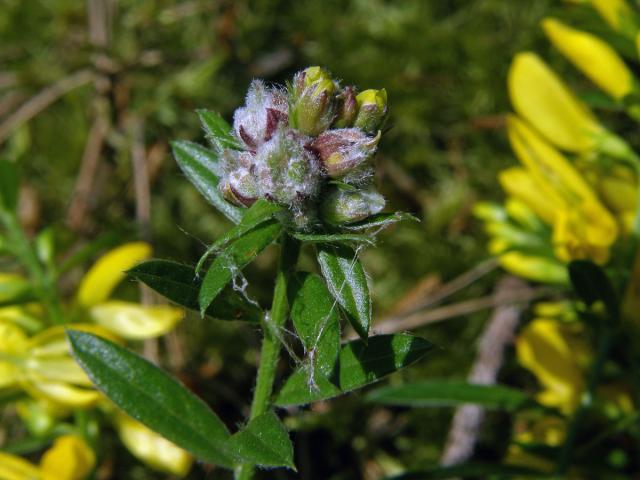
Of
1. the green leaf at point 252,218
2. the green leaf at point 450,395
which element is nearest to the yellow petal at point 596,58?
the green leaf at point 450,395

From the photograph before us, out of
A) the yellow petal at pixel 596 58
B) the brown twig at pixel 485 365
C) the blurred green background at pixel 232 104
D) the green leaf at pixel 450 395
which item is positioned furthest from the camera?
the blurred green background at pixel 232 104

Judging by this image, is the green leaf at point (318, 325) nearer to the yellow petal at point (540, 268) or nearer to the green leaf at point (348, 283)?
the green leaf at point (348, 283)

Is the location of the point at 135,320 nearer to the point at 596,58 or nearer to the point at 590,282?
the point at 590,282

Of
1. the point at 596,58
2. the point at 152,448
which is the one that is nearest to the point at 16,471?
the point at 152,448

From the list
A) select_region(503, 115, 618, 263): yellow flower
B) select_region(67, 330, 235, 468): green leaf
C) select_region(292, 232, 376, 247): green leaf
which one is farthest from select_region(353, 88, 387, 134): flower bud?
select_region(503, 115, 618, 263): yellow flower

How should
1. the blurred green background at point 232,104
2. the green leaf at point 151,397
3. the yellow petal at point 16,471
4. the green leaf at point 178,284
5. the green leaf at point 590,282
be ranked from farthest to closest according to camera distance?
the blurred green background at point 232,104 < the yellow petal at point 16,471 < the green leaf at point 590,282 < the green leaf at point 151,397 < the green leaf at point 178,284

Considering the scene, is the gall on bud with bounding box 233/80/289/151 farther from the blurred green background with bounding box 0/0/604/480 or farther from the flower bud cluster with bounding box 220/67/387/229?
the blurred green background with bounding box 0/0/604/480

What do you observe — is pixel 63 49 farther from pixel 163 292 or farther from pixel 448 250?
pixel 163 292
